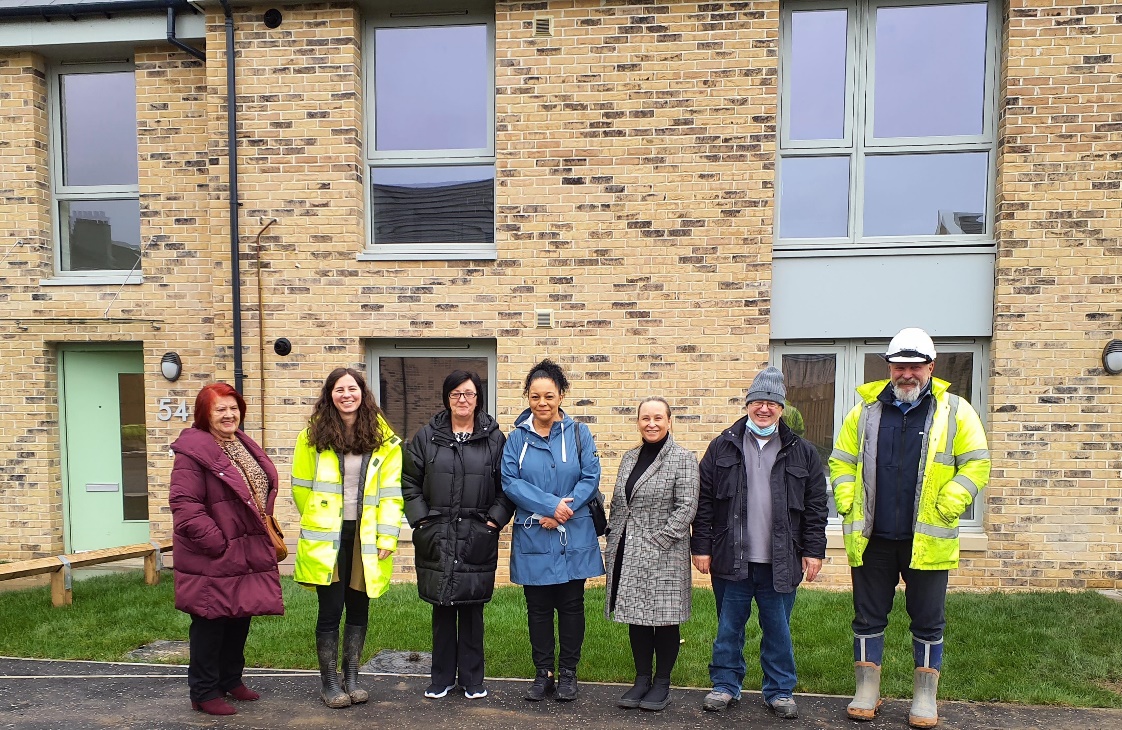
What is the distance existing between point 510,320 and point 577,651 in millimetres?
3115

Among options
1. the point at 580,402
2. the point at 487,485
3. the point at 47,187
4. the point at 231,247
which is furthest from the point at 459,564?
the point at 47,187

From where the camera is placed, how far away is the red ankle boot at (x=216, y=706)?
4.01m

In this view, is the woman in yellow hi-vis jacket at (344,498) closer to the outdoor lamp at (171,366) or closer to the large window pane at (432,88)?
the large window pane at (432,88)

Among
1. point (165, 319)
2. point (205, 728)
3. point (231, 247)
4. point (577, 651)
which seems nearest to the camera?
point (205, 728)

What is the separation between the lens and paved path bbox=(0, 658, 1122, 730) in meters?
3.92

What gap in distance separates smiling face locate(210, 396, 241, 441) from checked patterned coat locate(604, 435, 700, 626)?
87.3 inches

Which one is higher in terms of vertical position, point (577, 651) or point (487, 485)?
point (487, 485)

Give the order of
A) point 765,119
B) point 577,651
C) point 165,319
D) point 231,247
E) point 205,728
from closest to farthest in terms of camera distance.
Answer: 1. point 205,728
2. point 577,651
3. point 765,119
4. point 231,247
5. point 165,319

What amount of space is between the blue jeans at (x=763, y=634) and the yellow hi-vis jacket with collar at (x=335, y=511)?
1.83m

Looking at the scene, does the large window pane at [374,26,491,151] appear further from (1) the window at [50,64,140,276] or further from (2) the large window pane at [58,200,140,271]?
(2) the large window pane at [58,200,140,271]

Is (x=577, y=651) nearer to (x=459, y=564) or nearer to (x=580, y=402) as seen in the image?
(x=459, y=564)

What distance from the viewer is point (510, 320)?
6.46 meters

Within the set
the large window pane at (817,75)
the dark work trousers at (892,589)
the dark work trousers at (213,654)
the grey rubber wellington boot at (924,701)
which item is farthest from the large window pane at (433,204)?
the grey rubber wellington boot at (924,701)

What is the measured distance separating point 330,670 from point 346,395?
1.58m
